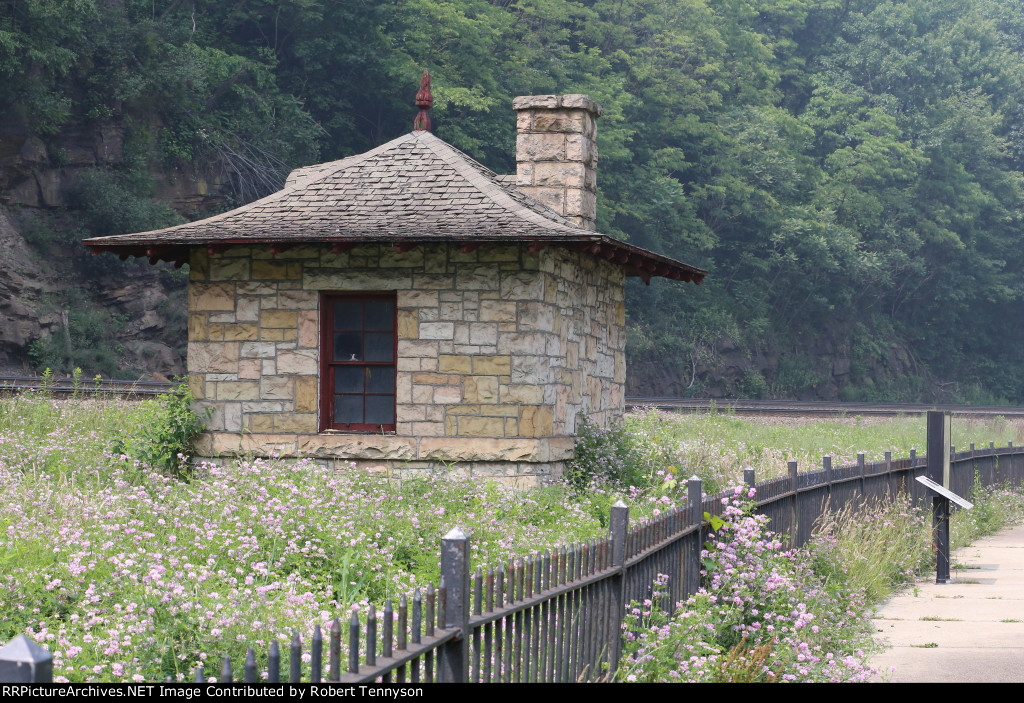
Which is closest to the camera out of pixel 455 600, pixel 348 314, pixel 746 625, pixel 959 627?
pixel 455 600

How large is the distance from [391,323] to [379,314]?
0.17m

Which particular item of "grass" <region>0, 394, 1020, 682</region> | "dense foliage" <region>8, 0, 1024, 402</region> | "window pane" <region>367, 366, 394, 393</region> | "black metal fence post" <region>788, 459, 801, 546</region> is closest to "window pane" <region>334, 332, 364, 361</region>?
"window pane" <region>367, 366, 394, 393</region>

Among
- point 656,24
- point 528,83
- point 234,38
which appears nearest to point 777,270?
point 656,24

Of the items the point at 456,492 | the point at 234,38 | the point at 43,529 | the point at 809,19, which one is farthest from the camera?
the point at 809,19

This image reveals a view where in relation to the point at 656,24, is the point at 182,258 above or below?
below

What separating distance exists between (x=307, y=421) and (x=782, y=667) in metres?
7.27

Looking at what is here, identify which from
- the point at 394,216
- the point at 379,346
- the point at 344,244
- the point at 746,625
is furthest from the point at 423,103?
the point at 746,625

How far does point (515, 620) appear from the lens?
4.94 metres

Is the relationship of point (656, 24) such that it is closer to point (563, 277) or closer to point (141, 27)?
point (141, 27)

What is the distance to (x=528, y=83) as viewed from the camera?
43406 mm

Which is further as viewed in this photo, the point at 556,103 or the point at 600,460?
the point at 556,103

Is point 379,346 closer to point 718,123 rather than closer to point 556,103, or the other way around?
point 556,103

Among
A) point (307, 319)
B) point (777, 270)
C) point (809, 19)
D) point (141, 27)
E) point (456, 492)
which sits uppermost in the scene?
point (809, 19)

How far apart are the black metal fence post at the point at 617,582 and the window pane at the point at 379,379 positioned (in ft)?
23.8
